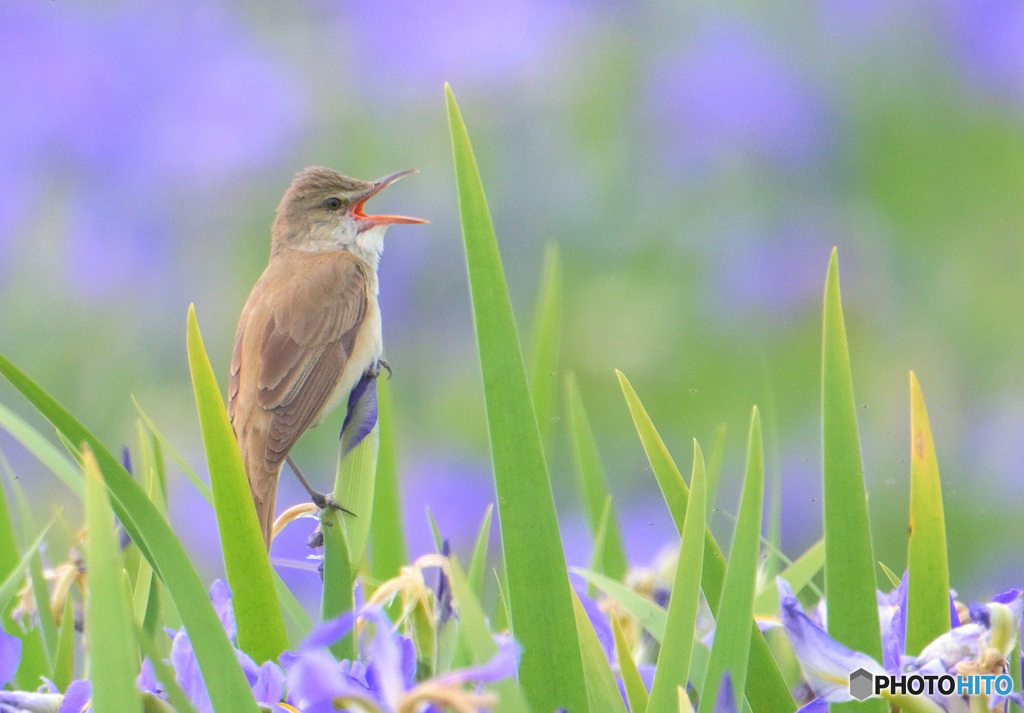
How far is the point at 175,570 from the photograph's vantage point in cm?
72

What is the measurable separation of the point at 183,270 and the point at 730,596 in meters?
3.08

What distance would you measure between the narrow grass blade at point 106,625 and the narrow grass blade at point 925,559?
0.53 m

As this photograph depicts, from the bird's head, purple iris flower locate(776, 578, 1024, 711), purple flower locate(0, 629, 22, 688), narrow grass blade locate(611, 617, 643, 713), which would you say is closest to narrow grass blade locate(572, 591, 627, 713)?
narrow grass blade locate(611, 617, 643, 713)

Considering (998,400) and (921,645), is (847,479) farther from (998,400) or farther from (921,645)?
(998,400)

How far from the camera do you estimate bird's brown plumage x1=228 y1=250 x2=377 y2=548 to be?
1422 mm

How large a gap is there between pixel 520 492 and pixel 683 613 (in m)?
0.13

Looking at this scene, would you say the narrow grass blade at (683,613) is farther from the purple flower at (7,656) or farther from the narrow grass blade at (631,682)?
the purple flower at (7,656)

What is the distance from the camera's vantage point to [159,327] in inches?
139

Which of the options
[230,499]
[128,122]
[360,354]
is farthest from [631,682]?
[128,122]

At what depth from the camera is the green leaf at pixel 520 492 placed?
77cm

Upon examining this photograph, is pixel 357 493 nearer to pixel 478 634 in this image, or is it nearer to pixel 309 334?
pixel 478 634

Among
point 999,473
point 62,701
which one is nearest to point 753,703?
point 62,701

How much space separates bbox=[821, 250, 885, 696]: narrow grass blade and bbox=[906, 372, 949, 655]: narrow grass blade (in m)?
0.06

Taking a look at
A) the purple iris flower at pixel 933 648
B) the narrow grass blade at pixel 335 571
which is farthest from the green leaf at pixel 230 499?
the purple iris flower at pixel 933 648
